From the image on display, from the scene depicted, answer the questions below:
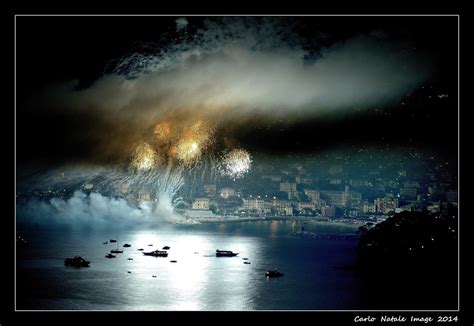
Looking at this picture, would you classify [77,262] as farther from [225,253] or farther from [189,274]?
[225,253]

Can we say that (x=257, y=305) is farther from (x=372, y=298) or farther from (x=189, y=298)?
(x=372, y=298)

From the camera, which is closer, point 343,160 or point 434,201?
point 434,201

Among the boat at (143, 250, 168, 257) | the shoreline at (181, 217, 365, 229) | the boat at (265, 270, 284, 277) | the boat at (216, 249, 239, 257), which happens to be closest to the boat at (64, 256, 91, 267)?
the boat at (143, 250, 168, 257)

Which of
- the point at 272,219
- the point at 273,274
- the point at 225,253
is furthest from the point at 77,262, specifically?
the point at 272,219

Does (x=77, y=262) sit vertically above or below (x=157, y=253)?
above

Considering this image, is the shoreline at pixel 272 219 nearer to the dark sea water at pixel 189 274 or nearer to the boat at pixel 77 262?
the dark sea water at pixel 189 274

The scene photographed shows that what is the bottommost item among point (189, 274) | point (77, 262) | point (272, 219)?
point (189, 274)
